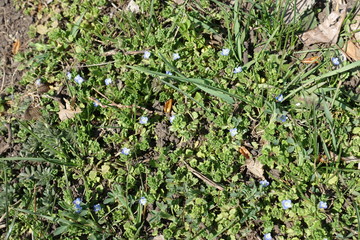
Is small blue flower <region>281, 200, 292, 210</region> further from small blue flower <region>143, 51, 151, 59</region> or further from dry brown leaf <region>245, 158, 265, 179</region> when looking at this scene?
small blue flower <region>143, 51, 151, 59</region>

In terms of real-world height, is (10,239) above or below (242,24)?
below

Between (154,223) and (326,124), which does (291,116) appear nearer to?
(326,124)

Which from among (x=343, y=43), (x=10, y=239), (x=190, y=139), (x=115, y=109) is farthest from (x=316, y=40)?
(x=10, y=239)

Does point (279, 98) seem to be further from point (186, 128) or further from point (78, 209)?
point (78, 209)

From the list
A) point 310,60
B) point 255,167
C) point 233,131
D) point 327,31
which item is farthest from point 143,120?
point 327,31

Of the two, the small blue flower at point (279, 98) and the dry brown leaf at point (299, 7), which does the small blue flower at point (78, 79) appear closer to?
the small blue flower at point (279, 98)
